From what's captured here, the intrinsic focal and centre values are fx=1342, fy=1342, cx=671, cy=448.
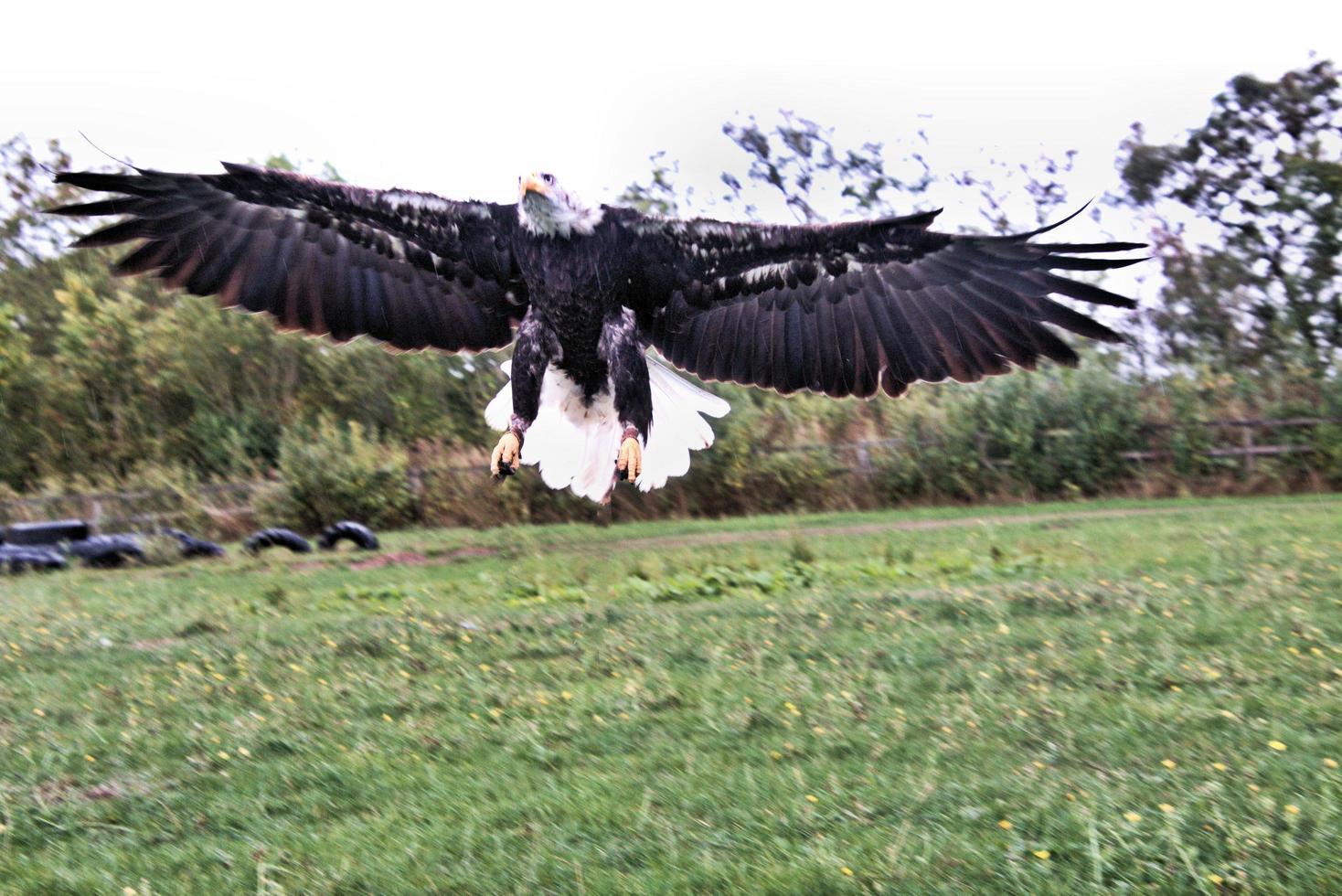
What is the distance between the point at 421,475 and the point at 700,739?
13.9 m

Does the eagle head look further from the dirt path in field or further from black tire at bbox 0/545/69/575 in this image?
black tire at bbox 0/545/69/575

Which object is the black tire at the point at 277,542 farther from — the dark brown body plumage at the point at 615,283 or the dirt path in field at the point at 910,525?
the dark brown body plumage at the point at 615,283

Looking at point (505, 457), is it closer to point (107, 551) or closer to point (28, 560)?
point (28, 560)

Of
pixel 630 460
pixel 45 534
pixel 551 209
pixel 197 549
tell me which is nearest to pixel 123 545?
pixel 197 549

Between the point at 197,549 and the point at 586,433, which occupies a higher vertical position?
the point at 586,433

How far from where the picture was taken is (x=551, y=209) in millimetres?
5250

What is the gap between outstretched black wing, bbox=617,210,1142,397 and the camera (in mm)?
5672

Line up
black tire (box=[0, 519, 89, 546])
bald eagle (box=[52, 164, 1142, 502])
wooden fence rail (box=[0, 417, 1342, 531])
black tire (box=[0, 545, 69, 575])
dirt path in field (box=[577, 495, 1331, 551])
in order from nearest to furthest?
bald eagle (box=[52, 164, 1142, 502]), black tire (box=[0, 545, 69, 575]), dirt path in field (box=[577, 495, 1331, 551]), black tire (box=[0, 519, 89, 546]), wooden fence rail (box=[0, 417, 1342, 531])

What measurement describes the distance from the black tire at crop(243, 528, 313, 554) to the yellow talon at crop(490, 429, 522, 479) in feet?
35.0

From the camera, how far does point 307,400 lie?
906 inches

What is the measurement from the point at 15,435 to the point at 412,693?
2370cm

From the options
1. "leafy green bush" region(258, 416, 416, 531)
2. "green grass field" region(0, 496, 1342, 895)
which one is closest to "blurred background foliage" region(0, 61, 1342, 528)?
"leafy green bush" region(258, 416, 416, 531)

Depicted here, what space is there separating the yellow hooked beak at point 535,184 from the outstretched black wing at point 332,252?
1.12ft

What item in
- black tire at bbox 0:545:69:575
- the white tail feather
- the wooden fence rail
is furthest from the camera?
the wooden fence rail
